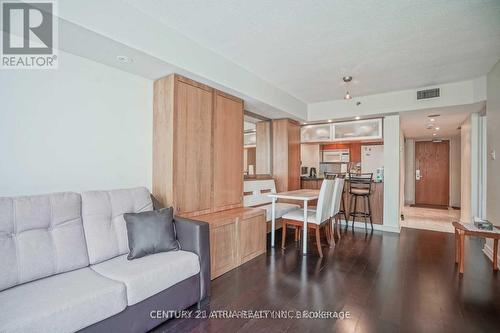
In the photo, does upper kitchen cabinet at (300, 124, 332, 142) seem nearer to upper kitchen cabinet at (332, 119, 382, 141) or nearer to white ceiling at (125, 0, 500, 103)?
upper kitchen cabinet at (332, 119, 382, 141)

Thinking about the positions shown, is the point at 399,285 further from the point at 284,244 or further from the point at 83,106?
the point at 83,106

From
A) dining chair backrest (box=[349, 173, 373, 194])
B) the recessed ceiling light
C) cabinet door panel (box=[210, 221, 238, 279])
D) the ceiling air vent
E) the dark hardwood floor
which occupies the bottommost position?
the dark hardwood floor

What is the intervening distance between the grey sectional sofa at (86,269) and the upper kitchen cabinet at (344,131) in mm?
4043

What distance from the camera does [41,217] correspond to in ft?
5.76

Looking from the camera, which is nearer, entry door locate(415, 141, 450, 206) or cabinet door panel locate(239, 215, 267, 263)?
cabinet door panel locate(239, 215, 267, 263)

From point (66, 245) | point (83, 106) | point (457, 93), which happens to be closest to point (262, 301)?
point (66, 245)

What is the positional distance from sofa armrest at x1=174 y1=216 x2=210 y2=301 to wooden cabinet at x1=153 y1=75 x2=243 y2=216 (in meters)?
0.62

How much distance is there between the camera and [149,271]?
172 cm

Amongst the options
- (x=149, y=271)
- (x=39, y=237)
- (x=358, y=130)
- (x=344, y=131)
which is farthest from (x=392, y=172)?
(x=39, y=237)

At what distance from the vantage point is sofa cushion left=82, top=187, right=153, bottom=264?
77.1 inches

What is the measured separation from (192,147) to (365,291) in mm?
2371

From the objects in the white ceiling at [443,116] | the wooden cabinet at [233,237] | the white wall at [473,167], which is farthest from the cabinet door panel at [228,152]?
the white wall at [473,167]

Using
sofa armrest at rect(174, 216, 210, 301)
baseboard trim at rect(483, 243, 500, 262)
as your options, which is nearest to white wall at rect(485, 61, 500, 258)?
baseboard trim at rect(483, 243, 500, 262)

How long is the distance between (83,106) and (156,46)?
0.91 metres
